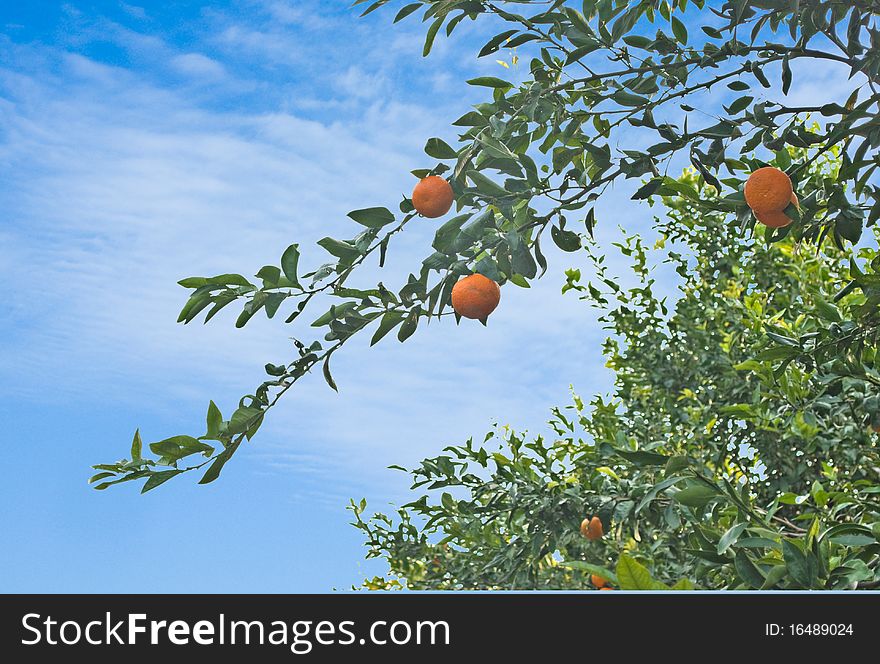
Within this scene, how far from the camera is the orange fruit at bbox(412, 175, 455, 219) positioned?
1.89 meters

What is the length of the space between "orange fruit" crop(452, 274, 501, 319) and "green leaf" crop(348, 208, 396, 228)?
0.24 meters

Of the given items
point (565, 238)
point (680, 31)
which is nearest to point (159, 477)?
point (565, 238)

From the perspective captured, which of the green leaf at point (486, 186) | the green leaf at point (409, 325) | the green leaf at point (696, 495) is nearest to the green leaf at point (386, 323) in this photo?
the green leaf at point (409, 325)

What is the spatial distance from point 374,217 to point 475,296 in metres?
0.31

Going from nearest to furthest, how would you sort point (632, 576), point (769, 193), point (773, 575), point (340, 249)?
point (632, 576) < point (773, 575) < point (340, 249) < point (769, 193)

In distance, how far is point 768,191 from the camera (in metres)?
2.00

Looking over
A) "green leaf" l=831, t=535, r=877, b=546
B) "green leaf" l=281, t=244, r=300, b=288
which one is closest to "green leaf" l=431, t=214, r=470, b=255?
"green leaf" l=281, t=244, r=300, b=288

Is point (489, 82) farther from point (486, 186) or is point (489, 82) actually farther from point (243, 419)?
point (243, 419)

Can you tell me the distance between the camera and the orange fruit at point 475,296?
5.96 ft
